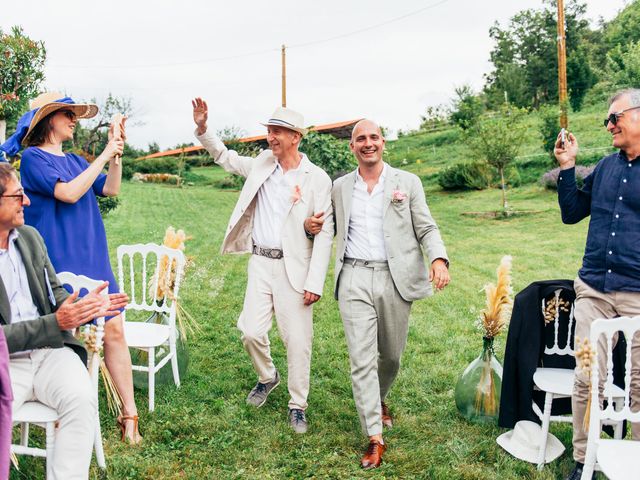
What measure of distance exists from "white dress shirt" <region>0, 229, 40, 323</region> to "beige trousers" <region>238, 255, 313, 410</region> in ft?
5.52

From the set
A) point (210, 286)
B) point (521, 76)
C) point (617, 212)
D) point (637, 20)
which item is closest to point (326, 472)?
point (617, 212)

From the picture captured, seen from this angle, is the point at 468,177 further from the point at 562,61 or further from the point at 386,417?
the point at 386,417

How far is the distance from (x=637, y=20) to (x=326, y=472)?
1353 inches

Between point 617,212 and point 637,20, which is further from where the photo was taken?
point 637,20

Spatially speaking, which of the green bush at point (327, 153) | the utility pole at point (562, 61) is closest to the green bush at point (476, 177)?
the utility pole at point (562, 61)

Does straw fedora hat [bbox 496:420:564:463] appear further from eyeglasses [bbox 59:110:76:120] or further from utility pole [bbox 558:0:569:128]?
utility pole [bbox 558:0:569:128]

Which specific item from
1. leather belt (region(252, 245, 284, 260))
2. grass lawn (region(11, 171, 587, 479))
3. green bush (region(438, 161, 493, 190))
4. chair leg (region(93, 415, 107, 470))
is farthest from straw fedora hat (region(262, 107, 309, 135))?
green bush (region(438, 161, 493, 190))

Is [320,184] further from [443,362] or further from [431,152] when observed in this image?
[431,152]

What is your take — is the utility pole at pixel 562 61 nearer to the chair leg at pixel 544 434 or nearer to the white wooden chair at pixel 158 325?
the white wooden chair at pixel 158 325

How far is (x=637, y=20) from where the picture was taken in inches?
1248

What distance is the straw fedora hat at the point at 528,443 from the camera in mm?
4027

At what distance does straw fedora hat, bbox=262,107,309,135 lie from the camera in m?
4.58

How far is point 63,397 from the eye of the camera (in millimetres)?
3193

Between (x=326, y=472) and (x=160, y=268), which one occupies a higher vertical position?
(x=160, y=268)
